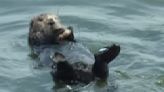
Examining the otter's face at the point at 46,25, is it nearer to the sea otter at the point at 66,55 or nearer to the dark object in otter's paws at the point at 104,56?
the sea otter at the point at 66,55

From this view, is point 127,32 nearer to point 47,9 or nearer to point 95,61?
point 47,9

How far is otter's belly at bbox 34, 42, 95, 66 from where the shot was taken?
8453mm

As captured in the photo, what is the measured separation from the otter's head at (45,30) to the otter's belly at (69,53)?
0.18 meters

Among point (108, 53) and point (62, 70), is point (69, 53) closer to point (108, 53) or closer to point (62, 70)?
point (62, 70)

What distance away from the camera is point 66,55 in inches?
343

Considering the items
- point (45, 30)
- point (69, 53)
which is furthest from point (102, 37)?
point (69, 53)

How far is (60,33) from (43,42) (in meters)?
0.42

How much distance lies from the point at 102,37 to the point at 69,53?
2.36 metres

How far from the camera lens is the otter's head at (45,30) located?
9883mm

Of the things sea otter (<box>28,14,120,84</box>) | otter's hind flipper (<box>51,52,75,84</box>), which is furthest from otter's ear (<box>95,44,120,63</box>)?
otter's hind flipper (<box>51,52,75,84</box>)

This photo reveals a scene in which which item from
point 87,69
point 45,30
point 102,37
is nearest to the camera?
point 87,69

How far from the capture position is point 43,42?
32.9 ft

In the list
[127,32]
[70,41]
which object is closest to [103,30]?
[127,32]

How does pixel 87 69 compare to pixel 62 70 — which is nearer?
pixel 62 70
